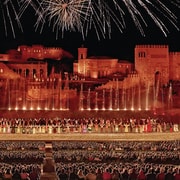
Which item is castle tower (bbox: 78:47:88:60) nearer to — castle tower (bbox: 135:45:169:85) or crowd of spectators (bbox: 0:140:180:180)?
castle tower (bbox: 135:45:169:85)

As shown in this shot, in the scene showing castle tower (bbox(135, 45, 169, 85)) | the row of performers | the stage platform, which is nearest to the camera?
the stage platform

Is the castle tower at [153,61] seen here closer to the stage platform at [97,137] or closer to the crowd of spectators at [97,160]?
the crowd of spectators at [97,160]

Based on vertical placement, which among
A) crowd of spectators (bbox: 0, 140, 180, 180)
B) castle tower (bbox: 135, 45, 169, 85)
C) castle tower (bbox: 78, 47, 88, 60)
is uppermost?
castle tower (bbox: 78, 47, 88, 60)

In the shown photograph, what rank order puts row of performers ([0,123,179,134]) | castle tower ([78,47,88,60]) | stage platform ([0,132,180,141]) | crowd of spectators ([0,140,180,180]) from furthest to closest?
1. castle tower ([78,47,88,60])
2. row of performers ([0,123,179,134])
3. stage platform ([0,132,180,141])
4. crowd of spectators ([0,140,180,180])

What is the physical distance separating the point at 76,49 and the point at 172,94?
2397 cm

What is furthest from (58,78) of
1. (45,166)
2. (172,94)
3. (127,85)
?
(45,166)

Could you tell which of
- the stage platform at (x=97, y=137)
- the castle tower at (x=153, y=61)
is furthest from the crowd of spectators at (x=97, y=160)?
the castle tower at (x=153, y=61)

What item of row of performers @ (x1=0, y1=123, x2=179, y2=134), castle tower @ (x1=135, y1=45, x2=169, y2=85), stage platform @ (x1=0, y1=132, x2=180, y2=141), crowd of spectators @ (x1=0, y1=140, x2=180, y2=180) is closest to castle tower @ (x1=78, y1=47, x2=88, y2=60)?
castle tower @ (x1=135, y1=45, x2=169, y2=85)

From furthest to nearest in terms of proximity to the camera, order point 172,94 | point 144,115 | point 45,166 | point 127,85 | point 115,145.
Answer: point 127,85
point 172,94
point 144,115
point 115,145
point 45,166

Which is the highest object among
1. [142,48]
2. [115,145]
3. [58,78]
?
[142,48]

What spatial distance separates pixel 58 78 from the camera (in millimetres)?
53500

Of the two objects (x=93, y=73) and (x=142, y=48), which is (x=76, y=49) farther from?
(x=142, y=48)

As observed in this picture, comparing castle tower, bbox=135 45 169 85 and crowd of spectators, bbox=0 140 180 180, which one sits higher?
castle tower, bbox=135 45 169 85

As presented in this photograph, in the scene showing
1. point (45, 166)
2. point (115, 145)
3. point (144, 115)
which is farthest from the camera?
point (144, 115)
